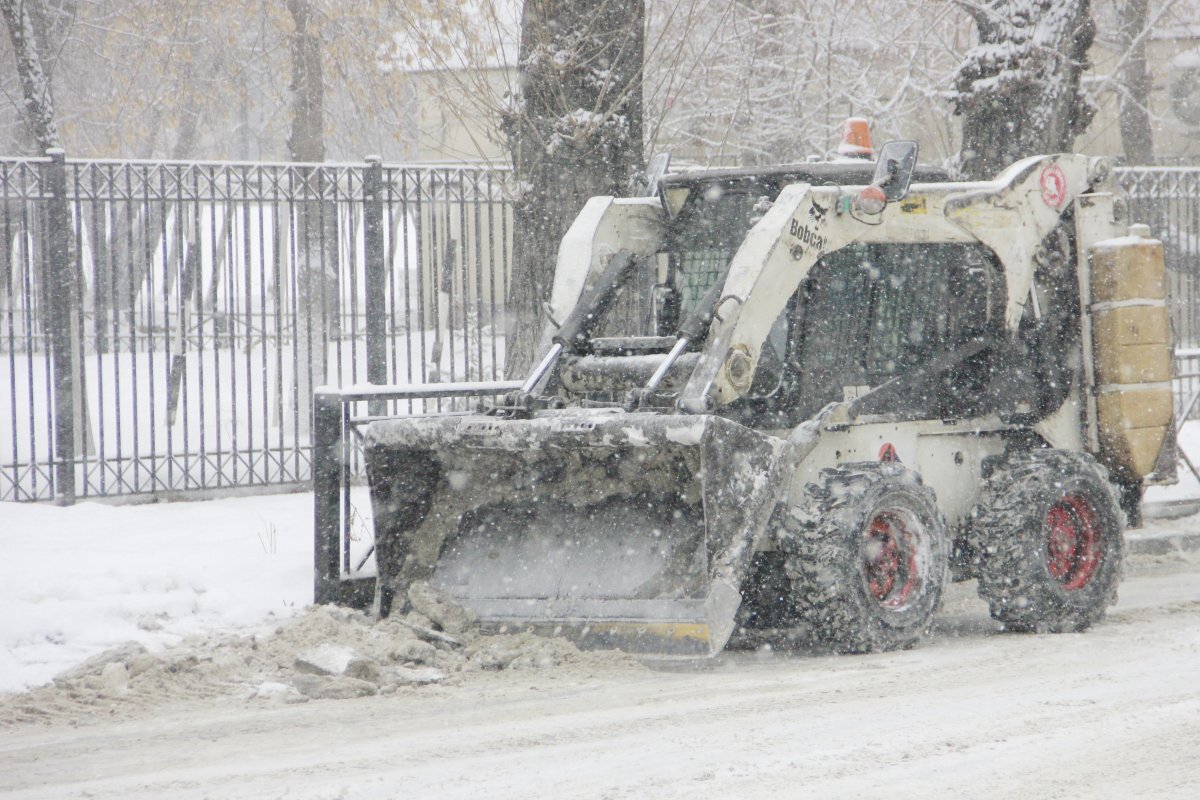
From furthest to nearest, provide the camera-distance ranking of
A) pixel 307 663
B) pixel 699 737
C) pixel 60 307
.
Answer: pixel 60 307 → pixel 307 663 → pixel 699 737

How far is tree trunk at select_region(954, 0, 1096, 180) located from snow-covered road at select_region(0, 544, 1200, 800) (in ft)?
19.0

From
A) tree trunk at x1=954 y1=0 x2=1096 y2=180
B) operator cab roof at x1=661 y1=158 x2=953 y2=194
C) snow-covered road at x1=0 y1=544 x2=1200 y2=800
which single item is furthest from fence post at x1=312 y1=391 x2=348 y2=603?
tree trunk at x1=954 y1=0 x2=1096 y2=180

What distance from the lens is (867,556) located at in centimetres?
723

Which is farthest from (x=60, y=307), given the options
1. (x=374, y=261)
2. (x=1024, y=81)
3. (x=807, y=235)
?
(x=1024, y=81)

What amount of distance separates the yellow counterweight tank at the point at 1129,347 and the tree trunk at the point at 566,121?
11.1 feet

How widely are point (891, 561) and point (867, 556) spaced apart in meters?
0.18

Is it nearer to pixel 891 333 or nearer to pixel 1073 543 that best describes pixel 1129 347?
pixel 1073 543

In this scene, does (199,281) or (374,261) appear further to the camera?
(199,281)

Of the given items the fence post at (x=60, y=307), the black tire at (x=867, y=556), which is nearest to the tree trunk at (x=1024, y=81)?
the black tire at (x=867, y=556)

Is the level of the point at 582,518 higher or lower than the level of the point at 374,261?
lower

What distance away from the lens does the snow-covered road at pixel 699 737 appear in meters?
4.77

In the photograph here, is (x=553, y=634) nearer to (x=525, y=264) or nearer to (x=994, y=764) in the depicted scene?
(x=994, y=764)

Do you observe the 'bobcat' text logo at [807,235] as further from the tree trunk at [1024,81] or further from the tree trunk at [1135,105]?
the tree trunk at [1135,105]

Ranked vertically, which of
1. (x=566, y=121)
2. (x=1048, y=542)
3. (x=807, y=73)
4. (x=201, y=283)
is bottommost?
(x=1048, y=542)
